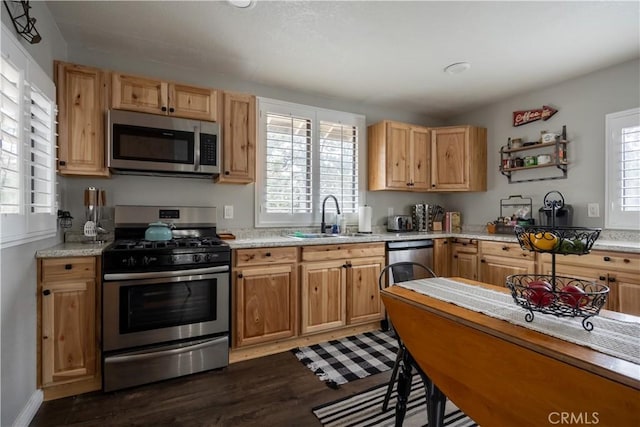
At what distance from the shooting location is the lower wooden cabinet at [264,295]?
8.21ft

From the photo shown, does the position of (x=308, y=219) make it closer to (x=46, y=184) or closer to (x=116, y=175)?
(x=116, y=175)

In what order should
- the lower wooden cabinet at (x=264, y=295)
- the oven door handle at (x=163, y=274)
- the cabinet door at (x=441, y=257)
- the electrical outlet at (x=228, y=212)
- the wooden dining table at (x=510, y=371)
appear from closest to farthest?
the wooden dining table at (x=510, y=371), the oven door handle at (x=163, y=274), the lower wooden cabinet at (x=264, y=295), the electrical outlet at (x=228, y=212), the cabinet door at (x=441, y=257)

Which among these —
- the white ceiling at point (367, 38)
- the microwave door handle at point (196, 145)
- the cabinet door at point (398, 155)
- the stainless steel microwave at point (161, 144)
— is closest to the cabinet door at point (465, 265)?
the cabinet door at point (398, 155)

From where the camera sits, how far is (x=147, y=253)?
2.14 m

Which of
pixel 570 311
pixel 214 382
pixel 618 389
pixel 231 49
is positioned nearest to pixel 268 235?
pixel 214 382

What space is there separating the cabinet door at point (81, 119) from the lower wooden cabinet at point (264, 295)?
4.17ft

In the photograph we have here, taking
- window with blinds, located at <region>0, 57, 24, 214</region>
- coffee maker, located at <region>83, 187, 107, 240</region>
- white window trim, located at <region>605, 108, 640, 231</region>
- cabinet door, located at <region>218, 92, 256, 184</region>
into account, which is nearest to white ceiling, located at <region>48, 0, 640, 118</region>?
cabinet door, located at <region>218, 92, 256, 184</region>

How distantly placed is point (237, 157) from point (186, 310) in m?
1.33

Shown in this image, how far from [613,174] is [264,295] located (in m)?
3.30

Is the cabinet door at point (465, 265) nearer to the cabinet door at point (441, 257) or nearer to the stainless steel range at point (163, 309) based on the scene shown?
the cabinet door at point (441, 257)

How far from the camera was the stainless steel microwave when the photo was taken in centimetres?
237

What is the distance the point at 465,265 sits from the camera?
3.46 meters

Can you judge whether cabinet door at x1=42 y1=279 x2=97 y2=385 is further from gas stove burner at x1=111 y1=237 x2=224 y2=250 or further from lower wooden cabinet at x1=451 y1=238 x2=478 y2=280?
lower wooden cabinet at x1=451 y1=238 x2=478 y2=280

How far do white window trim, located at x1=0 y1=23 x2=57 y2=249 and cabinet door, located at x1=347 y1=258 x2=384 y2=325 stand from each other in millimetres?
2294
